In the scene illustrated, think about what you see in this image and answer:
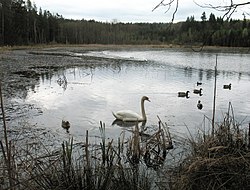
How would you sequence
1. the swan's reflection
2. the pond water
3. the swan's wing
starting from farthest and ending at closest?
1. the swan's wing
2. the pond water
3. the swan's reflection

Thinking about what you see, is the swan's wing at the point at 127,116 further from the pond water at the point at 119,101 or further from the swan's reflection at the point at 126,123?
the pond water at the point at 119,101

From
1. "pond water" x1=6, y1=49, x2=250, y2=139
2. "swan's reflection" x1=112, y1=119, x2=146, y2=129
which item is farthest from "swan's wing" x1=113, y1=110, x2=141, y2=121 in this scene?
"pond water" x1=6, y1=49, x2=250, y2=139

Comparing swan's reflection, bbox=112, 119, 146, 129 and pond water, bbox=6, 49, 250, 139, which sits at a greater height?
pond water, bbox=6, 49, 250, 139

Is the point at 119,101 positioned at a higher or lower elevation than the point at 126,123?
higher

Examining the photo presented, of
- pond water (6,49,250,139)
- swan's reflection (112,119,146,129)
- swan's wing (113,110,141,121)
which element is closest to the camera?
swan's reflection (112,119,146,129)

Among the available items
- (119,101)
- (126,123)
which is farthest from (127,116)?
(119,101)

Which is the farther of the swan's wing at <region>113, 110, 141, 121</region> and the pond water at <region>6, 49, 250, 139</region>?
the swan's wing at <region>113, 110, 141, 121</region>

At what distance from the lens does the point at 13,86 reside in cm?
1494

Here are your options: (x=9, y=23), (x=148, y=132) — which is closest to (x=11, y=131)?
(x=148, y=132)

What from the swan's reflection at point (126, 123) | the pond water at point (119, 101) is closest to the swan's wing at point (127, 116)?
the swan's reflection at point (126, 123)

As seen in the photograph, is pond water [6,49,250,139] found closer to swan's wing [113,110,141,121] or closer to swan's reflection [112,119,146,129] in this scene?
swan's reflection [112,119,146,129]

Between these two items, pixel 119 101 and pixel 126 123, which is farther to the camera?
pixel 119 101

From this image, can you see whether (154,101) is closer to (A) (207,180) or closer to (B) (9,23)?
(A) (207,180)

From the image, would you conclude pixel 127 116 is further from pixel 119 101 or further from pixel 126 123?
pixel 119 101
